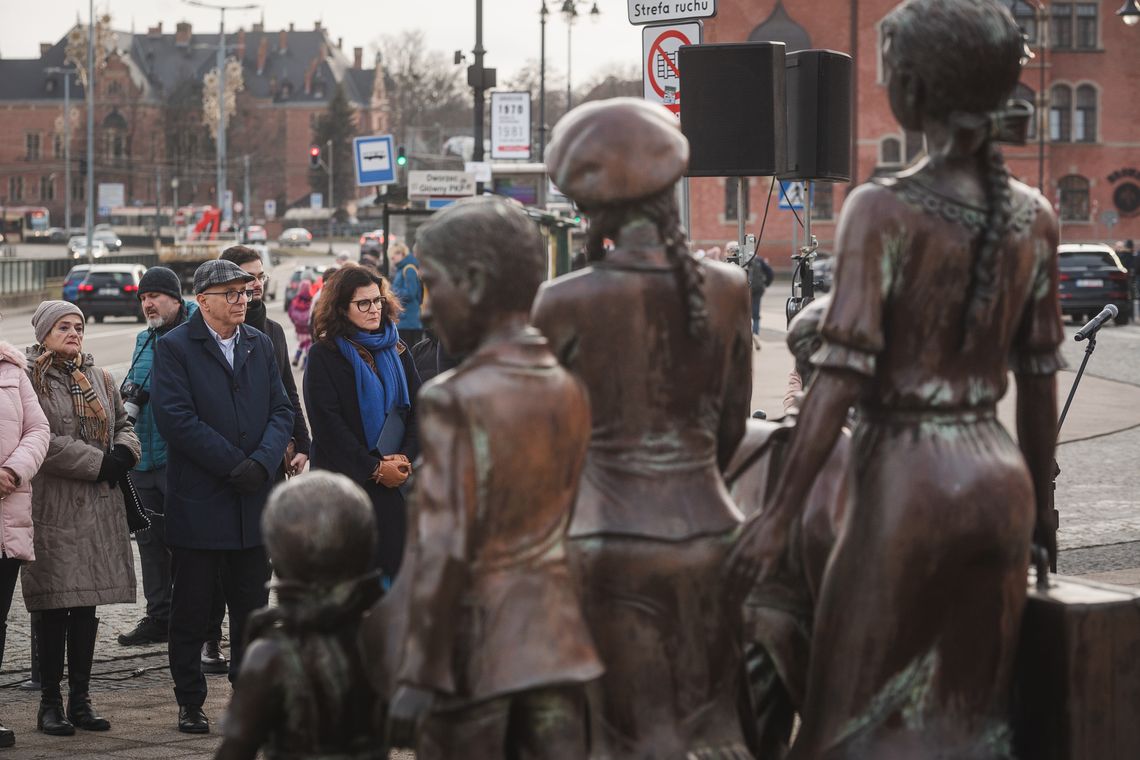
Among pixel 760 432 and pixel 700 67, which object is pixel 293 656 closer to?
pixel 760 432

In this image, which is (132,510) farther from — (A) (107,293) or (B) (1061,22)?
(B) (1061,22)

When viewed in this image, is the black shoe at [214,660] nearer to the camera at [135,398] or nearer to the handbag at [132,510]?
the handbag at [132,510]

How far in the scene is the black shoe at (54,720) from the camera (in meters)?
7.00

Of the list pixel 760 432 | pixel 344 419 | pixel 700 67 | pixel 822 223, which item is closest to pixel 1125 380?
pixel 700 67

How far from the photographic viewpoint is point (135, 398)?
8812 mm

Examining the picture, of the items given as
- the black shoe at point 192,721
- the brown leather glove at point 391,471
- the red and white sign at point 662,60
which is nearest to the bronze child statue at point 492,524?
the black shoe at point 192,721

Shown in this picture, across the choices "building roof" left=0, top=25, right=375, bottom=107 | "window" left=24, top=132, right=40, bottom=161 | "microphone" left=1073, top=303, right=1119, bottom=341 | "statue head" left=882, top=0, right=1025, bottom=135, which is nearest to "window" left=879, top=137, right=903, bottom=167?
"microphone" left=1073, top=303, right=1119, bottom=341

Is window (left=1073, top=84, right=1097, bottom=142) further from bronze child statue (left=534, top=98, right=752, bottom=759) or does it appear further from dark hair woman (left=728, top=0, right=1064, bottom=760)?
bronze child statue (left=534, top=98, right=752, bottom=759)

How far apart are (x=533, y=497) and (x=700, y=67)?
19.6ft

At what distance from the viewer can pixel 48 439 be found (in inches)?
288

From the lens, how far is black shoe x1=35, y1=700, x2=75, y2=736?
700 centimetres

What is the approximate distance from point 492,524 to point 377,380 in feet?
14.1

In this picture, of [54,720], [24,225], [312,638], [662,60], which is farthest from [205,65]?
[312,638]

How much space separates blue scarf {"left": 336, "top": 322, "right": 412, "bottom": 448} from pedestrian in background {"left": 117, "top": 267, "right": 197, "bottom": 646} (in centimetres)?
142
